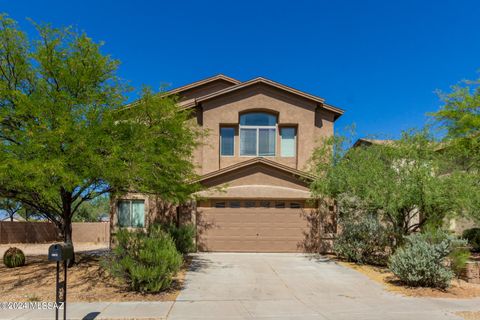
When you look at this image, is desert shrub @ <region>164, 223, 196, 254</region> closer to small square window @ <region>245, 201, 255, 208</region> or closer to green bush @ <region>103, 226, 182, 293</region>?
small square window @ <region>245, 201, 255, 208</region>

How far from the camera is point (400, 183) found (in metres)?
12.9

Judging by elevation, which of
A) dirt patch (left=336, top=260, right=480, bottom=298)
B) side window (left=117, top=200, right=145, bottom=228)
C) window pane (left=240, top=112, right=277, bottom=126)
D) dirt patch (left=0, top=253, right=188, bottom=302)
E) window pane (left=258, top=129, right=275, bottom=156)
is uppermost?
window pane (left=240, top=112, right=277, bottom=126)

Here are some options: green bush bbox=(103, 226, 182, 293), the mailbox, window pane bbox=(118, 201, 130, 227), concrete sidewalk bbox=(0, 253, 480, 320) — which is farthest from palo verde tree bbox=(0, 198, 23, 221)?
the mailbox

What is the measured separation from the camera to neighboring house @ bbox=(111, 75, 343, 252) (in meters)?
18.1

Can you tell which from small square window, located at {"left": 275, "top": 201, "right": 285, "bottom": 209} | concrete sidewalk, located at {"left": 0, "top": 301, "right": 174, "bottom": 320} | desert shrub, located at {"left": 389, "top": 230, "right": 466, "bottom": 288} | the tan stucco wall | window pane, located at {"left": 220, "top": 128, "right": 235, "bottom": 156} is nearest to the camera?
concrete sidewalk, located at {"left": 0, "top": 301, "right": 174, "bottom": 320}

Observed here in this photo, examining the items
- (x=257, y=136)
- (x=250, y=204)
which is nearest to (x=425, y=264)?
(x=250, y=204)

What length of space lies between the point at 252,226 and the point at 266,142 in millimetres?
4609

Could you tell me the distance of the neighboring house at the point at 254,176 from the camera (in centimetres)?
1808

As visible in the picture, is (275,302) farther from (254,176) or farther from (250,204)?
(254,176)

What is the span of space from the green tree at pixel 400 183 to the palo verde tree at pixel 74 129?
Result: 6321 millimetres

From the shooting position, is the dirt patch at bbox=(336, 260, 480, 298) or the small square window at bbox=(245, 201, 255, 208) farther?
the small square window at bbox=(245, 201, 255, 208)

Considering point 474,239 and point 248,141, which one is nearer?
point 248,141

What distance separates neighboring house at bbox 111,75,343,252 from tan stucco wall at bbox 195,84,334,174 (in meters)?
0.05

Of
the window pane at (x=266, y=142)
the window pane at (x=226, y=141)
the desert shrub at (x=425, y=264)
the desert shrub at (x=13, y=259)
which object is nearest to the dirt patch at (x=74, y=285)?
the desert shrub at (x=13, y=259)
